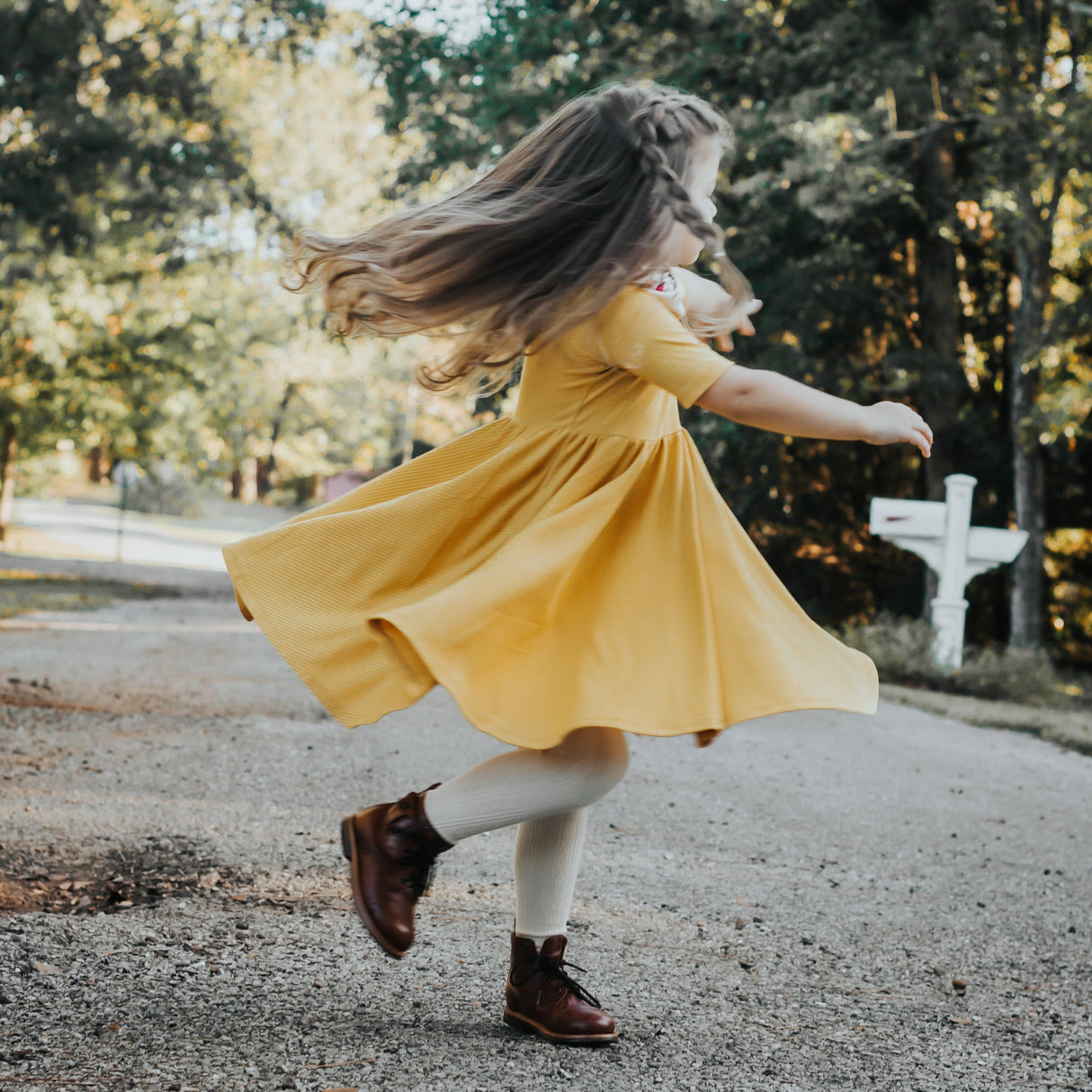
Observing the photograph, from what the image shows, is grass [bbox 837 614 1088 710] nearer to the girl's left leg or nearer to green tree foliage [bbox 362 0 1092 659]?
green tree foliage [bbox 362 0 1092 659]

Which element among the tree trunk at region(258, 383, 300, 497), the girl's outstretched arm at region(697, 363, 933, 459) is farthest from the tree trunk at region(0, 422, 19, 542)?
the tree trunk at region(258, 383, 300, 497)

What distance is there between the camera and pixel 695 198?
239cm

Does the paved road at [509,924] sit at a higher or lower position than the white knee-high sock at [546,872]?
lower

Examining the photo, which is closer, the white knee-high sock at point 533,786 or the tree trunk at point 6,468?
the white knee-high sock at point 533,786

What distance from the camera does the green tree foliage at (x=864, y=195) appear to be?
11.5 m

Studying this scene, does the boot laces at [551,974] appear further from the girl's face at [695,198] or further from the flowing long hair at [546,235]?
the girl's face at [695,198]

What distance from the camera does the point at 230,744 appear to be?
5.54 metres

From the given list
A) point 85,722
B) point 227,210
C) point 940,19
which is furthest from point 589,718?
point 227,210

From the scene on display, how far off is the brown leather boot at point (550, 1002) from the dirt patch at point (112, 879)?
113 cm

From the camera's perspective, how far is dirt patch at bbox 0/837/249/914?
3072 millimetres

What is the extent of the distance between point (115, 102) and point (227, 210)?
8.31ft

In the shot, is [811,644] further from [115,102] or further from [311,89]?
[311,89]

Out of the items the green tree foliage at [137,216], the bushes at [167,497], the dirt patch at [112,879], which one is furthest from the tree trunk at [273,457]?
the dirt patch at [112,879]

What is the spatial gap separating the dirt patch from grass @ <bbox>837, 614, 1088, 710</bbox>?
25.2 feet
